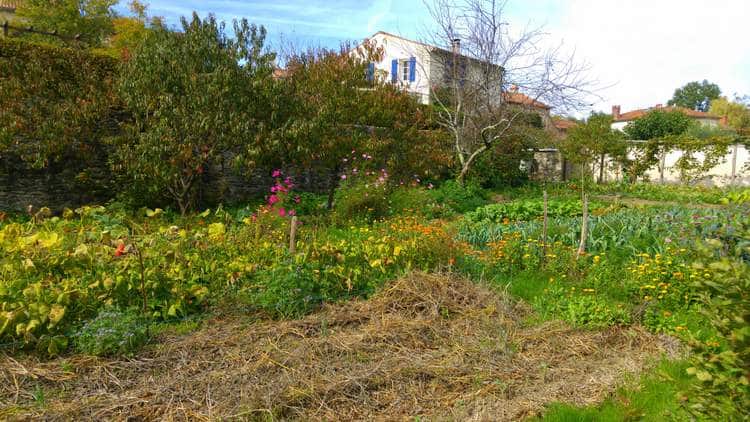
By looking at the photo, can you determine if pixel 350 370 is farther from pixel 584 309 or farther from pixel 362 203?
pixel 362 203

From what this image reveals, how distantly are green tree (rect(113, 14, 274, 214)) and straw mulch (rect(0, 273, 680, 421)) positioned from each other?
5084 mm

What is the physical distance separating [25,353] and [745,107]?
58.1 m

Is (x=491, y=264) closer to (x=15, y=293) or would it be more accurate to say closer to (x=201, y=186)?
(x=15, y=293)

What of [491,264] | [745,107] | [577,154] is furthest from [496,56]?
[745,107]

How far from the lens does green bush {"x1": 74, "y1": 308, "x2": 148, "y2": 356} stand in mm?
3947

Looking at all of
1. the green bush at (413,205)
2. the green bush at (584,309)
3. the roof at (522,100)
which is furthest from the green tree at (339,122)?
the green bush at (584,309)

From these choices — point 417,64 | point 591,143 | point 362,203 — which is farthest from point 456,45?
point 362,203

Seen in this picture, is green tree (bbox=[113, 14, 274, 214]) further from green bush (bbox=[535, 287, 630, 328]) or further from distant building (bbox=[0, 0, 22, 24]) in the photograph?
distant building (bbox=[0, 0, 22, 24])

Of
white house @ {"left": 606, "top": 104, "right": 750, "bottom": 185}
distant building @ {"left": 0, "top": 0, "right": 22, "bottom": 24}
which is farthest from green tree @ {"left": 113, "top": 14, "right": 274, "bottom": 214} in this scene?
distant building @ {"left": 0, "top": 0, "right": 22, "bottom": 24}

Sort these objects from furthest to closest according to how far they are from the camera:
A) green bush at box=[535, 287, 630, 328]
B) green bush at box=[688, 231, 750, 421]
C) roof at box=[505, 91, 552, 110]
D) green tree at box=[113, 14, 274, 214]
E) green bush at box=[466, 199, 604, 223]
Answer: roof at box=[505, 91, 552, 110], green bush at box=[466, 199, 604, 223], green tree at box=[113, 14, 274, 214], green bush at box=[535, 287, 630, 328], green bush at box=[688, 231, 750, 421]

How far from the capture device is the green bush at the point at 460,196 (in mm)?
11938

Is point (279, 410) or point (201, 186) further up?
point (201, 186)

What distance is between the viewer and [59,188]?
33.3 ft

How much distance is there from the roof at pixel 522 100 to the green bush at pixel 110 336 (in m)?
12.4
